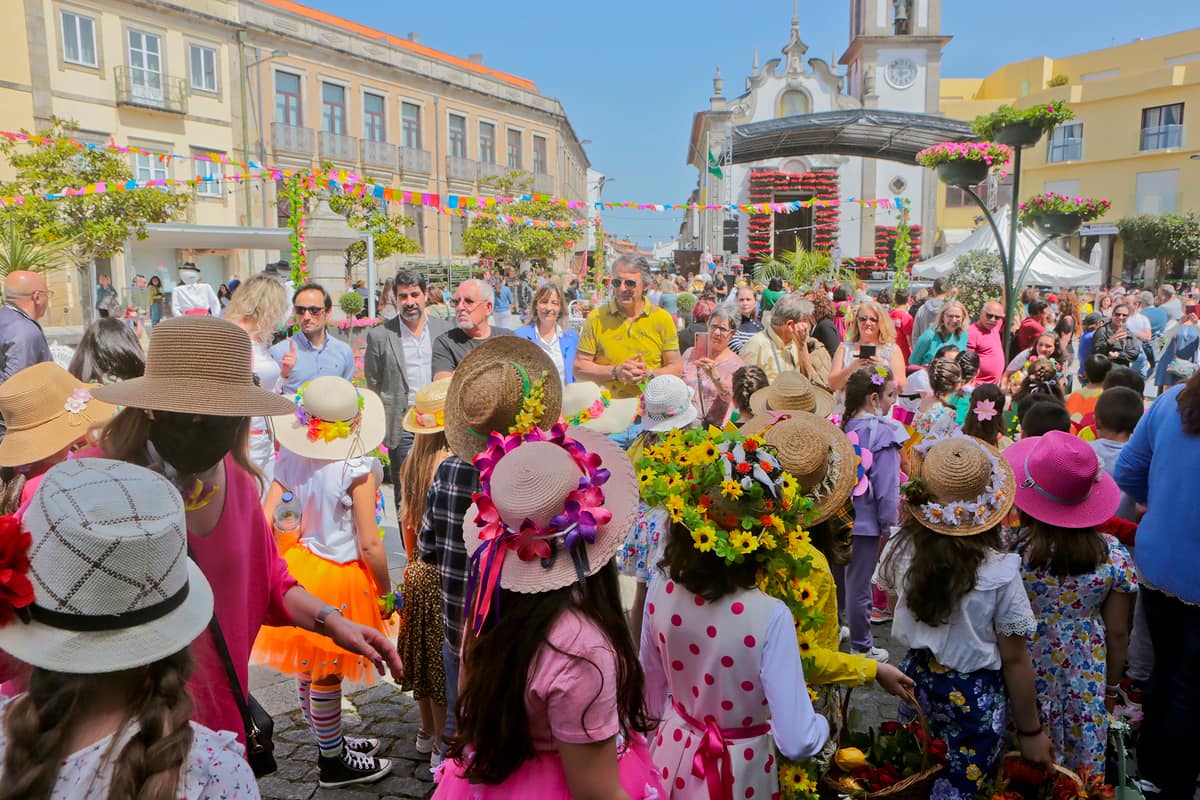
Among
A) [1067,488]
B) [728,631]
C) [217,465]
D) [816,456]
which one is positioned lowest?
[728,631]

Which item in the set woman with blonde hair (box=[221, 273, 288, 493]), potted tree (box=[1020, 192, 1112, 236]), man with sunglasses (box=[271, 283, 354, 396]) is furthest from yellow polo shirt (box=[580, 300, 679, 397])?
potted tree (box=[1020, 192, 1112, 236])

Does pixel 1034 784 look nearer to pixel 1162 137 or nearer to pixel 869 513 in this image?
pixel 869 513

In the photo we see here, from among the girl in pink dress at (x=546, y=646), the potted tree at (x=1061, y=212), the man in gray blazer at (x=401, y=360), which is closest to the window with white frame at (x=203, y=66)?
the man in gray blazer at (x=401, y=360)

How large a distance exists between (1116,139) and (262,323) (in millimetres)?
46039

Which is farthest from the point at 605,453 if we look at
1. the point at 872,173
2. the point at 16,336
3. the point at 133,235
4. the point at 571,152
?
the point at 571,152

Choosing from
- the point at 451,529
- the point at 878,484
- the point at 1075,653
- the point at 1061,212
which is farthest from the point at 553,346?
the point at 1061,212

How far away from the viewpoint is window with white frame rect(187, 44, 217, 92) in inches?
1241

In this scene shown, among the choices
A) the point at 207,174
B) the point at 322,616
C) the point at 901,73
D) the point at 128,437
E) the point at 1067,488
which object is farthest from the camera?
the point at 901,73

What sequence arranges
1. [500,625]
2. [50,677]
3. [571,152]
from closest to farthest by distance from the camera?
[50,677] → [500,625] → [571,152]

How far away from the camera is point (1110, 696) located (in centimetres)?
348

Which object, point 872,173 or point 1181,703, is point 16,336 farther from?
point 872,173

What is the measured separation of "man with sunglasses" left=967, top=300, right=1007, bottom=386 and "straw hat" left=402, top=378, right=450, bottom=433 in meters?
5.21

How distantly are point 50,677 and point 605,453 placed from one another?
1.27 metres

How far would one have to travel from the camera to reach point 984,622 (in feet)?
9.13
